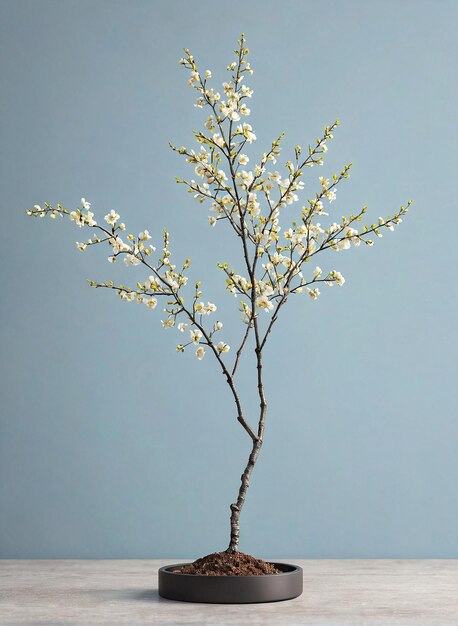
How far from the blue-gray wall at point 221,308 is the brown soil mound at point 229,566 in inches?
34.3

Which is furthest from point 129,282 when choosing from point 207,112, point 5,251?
point 207,112

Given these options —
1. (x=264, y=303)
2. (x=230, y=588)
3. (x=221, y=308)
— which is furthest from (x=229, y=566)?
(x=221, y=308)

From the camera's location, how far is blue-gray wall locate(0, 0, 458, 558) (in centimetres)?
298

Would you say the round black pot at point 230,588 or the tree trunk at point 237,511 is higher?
the tree trunk at point 237,511

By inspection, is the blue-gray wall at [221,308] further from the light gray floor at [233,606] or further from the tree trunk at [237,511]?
the tree trunk at [237,511]

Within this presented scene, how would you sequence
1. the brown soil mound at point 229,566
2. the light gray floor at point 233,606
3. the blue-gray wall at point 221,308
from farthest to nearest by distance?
the blue-gray wall at point 221,308
the brown soil mound at point 229,566
the light gray floor at point 233,606

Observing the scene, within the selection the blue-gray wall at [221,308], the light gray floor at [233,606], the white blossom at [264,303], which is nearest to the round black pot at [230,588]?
the light gray floor at [233,606]

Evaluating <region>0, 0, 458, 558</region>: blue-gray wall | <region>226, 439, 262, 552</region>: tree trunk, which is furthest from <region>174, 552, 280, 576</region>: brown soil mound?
<region>0, 0, 458, 558</region>: blue-gray wall

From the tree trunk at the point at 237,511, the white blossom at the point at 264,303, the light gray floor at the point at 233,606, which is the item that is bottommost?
the light gray floor at the point at 233,606

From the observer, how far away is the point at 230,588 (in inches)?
78.9

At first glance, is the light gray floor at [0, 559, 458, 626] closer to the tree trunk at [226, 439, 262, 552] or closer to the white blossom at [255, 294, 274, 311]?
the tree trunk at [226, 439, 262, 552]

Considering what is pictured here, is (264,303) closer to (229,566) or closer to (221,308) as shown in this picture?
(229,566)

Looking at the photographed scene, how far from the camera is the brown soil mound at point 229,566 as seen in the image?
2.05m

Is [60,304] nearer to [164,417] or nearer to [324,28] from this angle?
[164,417]
